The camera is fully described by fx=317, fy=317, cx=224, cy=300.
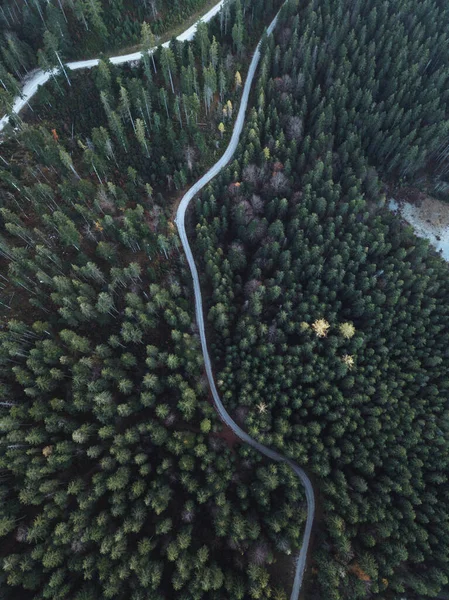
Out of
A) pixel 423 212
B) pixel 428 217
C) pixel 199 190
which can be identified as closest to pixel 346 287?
pixel 199 190

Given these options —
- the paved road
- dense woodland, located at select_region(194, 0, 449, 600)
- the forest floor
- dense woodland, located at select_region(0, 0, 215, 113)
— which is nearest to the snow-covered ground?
the forest floor

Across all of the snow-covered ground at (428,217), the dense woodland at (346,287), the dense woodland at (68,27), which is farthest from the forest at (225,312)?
the snow-covered ground at (428,217)

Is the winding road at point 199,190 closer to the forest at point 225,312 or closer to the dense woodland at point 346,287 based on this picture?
the forest at point 225,312

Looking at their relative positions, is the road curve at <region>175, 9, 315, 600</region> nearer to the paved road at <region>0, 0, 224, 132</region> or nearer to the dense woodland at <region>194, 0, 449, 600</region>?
the dense woodland at <region>194, 0, 449, 600</region>

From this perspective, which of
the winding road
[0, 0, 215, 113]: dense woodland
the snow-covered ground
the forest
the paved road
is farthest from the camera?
the snow-covered ground

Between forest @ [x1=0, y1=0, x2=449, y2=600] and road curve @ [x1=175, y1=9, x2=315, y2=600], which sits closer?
forest @ [x1=0, y1=0, x2=449, y2=600]

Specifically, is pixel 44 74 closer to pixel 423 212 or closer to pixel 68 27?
pixel 68 27

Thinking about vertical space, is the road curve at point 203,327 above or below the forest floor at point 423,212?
below

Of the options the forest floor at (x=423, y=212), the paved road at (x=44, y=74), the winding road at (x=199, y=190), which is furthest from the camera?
the forest floor at (x=423, y=212)

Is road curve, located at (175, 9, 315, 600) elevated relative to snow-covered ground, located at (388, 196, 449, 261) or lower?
lower
